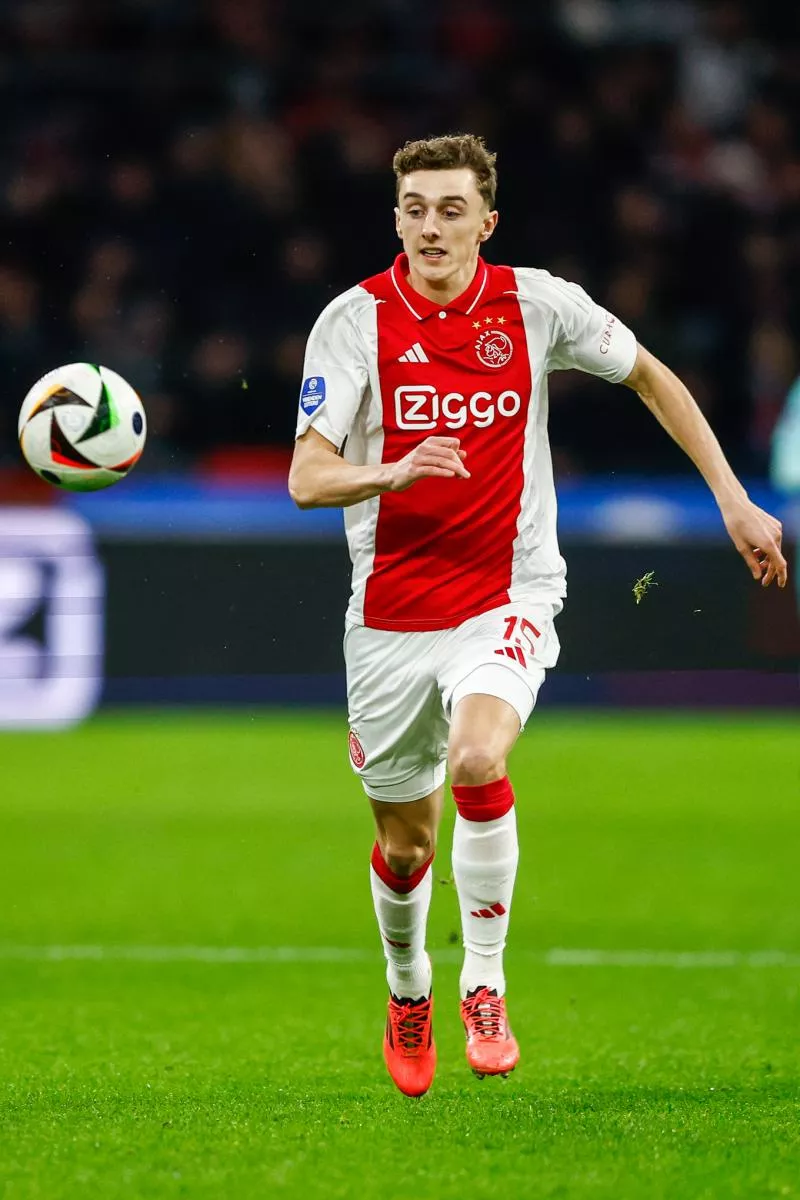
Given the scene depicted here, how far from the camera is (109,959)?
7.21 metres

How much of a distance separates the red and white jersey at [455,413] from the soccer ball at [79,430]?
0.61 meters

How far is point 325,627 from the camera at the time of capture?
12.0 m

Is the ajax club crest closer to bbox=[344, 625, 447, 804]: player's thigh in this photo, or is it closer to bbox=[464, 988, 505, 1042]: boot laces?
bbox=[344, 625, 447, 804]: player's thigh

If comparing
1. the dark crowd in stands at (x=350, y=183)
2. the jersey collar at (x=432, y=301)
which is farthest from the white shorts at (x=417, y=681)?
the dark crowd in stands at (x=350, y=183)

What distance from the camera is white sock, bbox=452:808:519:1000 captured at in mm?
4801

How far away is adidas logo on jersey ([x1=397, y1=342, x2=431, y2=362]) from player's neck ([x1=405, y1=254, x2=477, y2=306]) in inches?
6.0

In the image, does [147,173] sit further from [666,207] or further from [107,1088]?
[107,1088]

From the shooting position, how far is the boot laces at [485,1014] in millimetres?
4719

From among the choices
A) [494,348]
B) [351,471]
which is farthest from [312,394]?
[494,348]

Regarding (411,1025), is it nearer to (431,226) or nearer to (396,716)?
(396,716)

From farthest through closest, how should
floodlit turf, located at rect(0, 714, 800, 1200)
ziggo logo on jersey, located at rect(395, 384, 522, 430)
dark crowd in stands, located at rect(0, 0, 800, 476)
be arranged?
dark crowd in stands, located at rect(0, 0, 800, 476), ziggo logo on jersey, located at rect(395, 384, 522, 430), floodlit turf, located at rect(0, 714, 800, 1200)

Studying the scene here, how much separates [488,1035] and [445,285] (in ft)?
6.24

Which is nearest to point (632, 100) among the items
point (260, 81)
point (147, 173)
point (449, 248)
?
point (260, 81)

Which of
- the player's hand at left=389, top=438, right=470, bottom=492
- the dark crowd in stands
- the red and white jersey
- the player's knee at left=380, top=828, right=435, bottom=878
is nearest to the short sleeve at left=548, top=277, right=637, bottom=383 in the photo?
the red and white jersey
